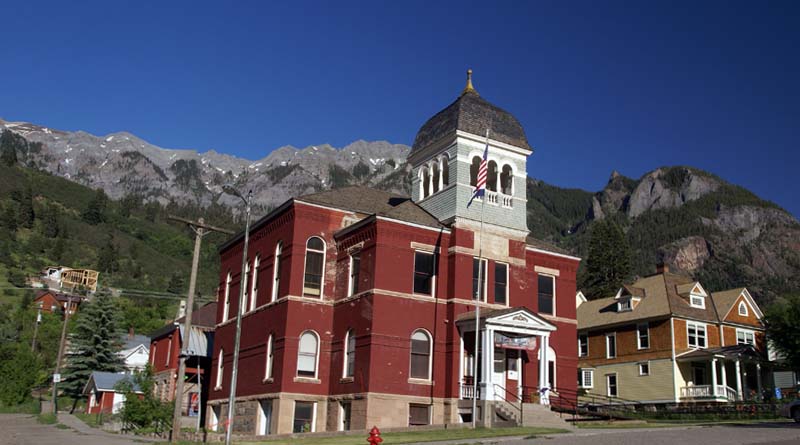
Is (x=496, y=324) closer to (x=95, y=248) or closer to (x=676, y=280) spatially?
(x=676, y=280)

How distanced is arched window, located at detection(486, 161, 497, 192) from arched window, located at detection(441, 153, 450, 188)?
2093mm

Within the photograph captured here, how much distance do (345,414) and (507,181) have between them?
14.8m

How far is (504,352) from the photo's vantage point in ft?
124

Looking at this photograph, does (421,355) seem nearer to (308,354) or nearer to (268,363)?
(308,354)

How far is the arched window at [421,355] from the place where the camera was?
→ 36.5m

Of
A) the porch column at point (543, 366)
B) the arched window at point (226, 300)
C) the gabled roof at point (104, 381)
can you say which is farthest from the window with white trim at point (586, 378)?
the gabled roof at point (104, 381)

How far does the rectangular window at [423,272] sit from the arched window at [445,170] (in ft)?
14.8

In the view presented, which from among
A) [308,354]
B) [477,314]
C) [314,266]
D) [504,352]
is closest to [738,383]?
[504,352]

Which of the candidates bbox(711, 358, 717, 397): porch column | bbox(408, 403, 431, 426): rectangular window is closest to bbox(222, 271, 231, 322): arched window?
bbox(408, 403, 431, 426): rectangular window

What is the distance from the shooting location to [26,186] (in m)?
194

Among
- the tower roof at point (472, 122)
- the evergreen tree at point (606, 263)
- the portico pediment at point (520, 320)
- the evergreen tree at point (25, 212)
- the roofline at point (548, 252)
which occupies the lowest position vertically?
the portico pediment at point (520, 320)

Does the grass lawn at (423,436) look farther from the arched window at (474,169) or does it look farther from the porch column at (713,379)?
the porch column at (713,379)

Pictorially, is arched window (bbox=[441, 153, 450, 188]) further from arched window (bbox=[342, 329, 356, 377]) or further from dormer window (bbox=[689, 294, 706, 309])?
dormer window (bbox=[689, 294, 706, 309])

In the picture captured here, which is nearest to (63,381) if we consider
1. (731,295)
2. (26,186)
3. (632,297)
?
(632,297)
